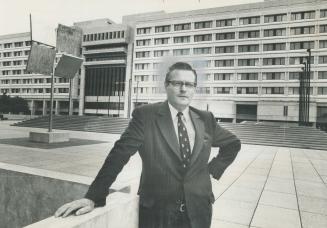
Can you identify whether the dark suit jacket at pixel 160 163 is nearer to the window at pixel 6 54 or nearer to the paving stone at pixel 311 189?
the paving stone at pixel 311 189

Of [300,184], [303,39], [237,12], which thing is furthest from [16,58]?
[300,184]

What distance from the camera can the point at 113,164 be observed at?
2.04m

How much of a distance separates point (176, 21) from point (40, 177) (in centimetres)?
5354

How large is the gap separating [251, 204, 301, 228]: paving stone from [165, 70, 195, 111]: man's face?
3.05m

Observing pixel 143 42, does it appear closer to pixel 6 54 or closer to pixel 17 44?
pixel 17 44

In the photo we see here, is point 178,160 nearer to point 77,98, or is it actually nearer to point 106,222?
point 106,222

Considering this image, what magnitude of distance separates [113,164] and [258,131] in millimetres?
23007

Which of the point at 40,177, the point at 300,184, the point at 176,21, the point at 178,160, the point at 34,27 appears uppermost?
the point at 176,21

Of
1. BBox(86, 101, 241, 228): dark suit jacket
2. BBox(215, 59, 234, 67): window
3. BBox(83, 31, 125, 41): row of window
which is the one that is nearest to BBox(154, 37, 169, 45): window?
BBox(83, 31, 125, 41): row of window

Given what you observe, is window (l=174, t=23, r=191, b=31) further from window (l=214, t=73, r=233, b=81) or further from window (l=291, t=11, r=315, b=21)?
window (l=291, t=11, r=315, b=21)

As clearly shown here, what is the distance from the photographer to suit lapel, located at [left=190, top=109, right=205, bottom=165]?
2082mm

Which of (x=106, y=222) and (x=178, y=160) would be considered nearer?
(x=178, y=160)

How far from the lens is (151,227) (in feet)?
7.16

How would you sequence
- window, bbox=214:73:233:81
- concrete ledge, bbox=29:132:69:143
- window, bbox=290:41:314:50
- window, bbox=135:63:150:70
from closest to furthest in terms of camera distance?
concrete ledge, bbox=29:132:69:143, window, bbox=290:41:314:50, window, bbox=214:73:233:81, window, bbox=135:63:150:70
